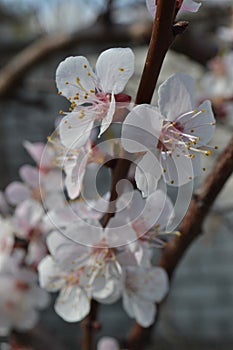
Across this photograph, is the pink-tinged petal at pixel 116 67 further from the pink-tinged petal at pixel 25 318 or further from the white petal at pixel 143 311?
the pink-tinged petal at pixel 25 318

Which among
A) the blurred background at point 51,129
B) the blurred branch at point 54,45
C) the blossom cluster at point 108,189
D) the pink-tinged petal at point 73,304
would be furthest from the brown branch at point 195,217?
the blurred background at point 51,129

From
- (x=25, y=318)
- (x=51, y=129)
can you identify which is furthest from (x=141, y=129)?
(x=51, y=129)

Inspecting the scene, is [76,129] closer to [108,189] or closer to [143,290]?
[108,189]

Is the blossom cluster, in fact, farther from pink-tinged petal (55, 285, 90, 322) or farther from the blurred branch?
the blurred branch

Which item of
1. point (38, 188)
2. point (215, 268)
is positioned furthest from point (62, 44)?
point (215, 268)

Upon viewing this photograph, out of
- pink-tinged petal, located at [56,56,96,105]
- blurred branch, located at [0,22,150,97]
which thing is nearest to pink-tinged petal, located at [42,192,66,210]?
pink-tinged petal, located at [56,56,96,105]

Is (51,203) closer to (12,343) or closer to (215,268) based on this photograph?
(12,343)
